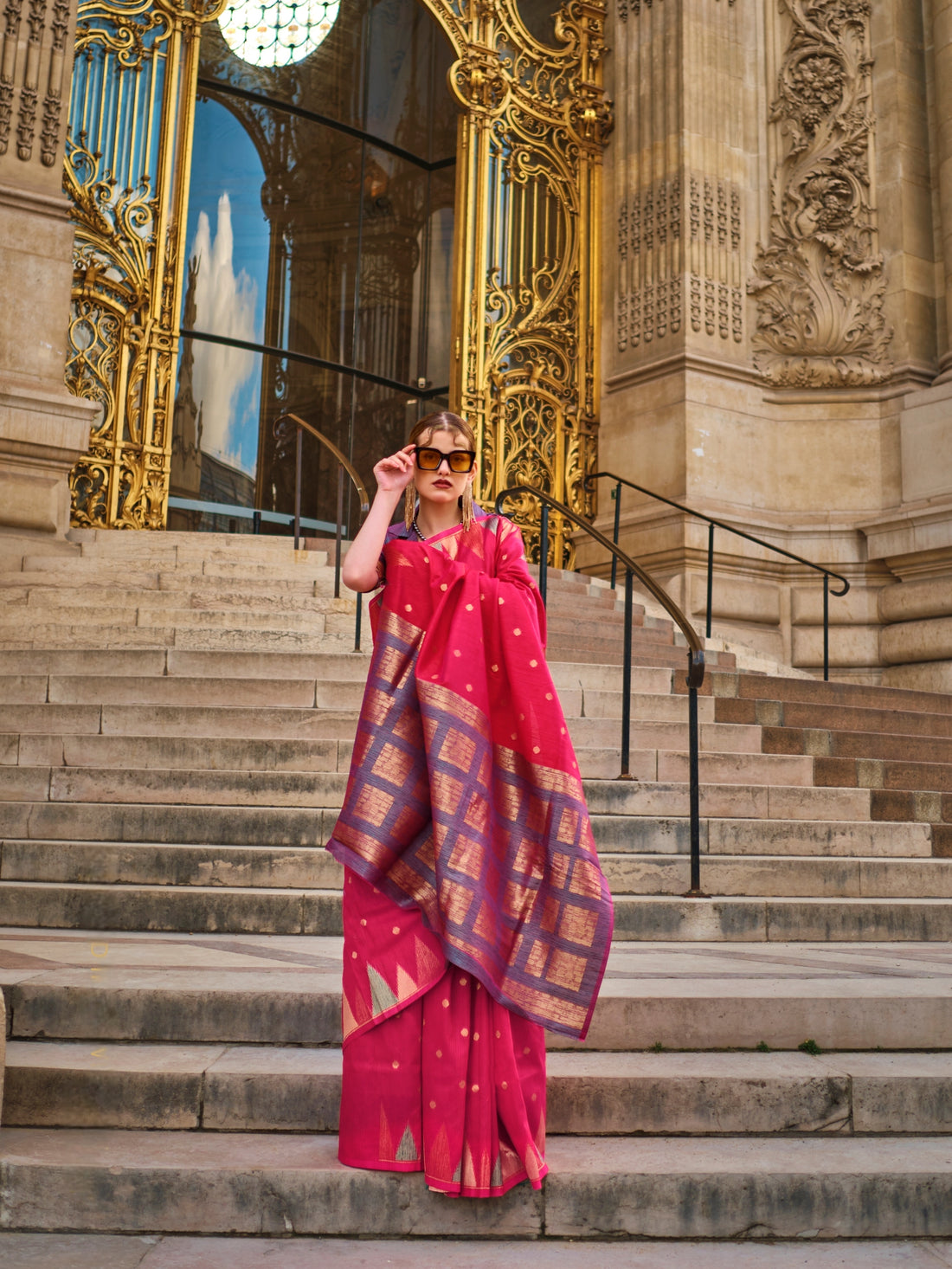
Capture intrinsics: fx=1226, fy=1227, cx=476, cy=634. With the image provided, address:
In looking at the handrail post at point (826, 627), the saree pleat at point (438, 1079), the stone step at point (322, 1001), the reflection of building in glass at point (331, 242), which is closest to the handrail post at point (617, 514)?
the handrail post at point (826, 627)

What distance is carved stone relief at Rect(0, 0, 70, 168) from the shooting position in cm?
944

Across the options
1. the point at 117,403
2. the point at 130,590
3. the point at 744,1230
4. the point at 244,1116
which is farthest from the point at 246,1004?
the point at 117,403

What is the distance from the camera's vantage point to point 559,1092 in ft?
10.0

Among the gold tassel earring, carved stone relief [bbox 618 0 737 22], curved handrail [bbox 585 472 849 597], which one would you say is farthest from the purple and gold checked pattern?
carved stone relief [bbox 618 0 737 22]

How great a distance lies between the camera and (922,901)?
16.5 feet

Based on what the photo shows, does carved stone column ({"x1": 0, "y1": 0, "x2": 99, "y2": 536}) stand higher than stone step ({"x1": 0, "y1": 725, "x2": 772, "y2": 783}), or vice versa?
carved stone column ({"x1": 0, "y1": 0, "x2": 99, "y2": 536})

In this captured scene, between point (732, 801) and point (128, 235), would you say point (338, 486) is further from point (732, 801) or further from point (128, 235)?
point (128, 235)

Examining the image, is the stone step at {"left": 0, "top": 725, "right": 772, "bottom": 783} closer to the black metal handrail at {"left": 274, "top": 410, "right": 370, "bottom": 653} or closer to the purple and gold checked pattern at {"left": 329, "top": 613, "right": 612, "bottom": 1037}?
the black metal handrail at {"left": 274, "top": 410, "right": 370, "bottom": 653}

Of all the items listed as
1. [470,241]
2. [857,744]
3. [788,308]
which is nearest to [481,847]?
[857,744]

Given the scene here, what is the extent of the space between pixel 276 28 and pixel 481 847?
41.1ft

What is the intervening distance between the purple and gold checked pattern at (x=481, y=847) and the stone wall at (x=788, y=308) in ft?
28.0

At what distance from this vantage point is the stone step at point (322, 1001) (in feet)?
10.8

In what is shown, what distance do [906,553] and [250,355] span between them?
6878 mm

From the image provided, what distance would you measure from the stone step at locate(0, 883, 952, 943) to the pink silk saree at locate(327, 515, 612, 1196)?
5.42 ft
